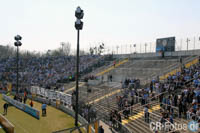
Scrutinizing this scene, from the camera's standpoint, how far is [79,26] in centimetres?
1538

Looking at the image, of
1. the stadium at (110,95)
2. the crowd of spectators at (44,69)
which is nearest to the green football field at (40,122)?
the stadium at (110,95)

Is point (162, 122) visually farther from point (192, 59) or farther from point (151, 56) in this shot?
point (151, 56)

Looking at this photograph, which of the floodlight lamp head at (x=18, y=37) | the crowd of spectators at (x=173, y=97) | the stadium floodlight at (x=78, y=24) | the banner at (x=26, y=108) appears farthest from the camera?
the floodlight lamp head at (x=18, y=37)

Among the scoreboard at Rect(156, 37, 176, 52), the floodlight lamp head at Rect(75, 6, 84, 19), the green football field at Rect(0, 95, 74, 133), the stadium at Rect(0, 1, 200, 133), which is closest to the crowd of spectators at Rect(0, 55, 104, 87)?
the stadium at Rect(0, 1, 200, 133)

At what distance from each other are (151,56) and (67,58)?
64.7ft

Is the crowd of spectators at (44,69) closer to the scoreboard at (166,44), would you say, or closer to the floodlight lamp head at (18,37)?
the floodlight lamp head at (18,37)

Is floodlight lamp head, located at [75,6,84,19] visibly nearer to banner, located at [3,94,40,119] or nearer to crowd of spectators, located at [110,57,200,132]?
crowd of spectators, located at [110,57,200,132]

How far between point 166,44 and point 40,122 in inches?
946

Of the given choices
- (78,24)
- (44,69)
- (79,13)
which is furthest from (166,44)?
(44,69)

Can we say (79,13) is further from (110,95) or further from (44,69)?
(44,69)

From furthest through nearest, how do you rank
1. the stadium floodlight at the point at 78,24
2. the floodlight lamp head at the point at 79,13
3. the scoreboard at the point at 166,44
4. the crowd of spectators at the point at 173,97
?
1. the scoreboard at the point at 166,44
2. the stadium floodlight at the point at 78,24
3. the floodlight lamp head at the point at 79,13
4. the crowd of spectators at the point at 173,97

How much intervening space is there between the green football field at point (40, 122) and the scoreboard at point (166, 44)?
20894 millimetres

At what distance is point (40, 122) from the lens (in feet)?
56.5

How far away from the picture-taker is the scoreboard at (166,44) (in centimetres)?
3181
